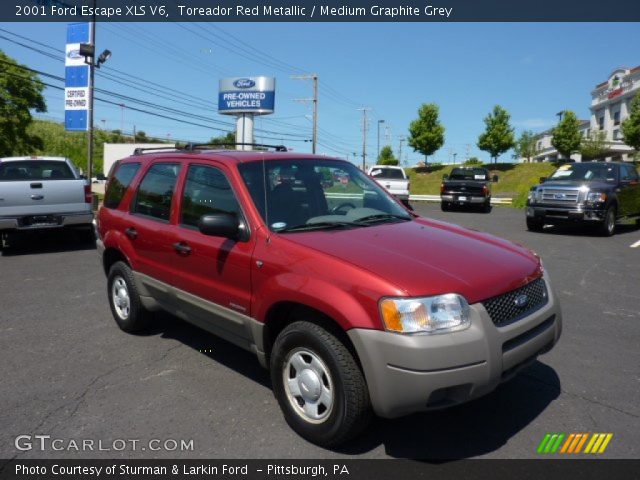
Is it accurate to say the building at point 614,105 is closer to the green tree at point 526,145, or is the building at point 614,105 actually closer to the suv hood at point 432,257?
the green tree at point 526,145

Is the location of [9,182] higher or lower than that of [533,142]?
lower

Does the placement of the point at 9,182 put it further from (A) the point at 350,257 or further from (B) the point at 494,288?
(B) the point at 494,288

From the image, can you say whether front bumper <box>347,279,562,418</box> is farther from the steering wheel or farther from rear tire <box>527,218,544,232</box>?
rear tire <box>527,218,544,232</box>

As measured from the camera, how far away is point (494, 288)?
2916 millimetres

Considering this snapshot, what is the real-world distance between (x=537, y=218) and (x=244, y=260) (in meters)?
11.6

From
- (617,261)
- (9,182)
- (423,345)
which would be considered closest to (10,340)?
(423,345)

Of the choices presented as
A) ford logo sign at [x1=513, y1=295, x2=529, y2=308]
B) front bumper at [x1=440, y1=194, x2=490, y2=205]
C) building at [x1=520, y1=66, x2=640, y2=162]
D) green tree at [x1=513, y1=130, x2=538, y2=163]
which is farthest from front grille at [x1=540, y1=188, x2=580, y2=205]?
green tree at [x1=513, y1=130, x2=538, y2=163]

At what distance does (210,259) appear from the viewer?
378 centimetres

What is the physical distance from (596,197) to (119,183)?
443 inches

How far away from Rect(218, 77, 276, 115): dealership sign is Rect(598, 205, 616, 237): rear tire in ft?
120

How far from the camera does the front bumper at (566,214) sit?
485 inches

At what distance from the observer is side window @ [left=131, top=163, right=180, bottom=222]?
446 centimetres

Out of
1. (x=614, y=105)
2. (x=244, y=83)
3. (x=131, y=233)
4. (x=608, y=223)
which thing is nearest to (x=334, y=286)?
(x=131, y=233)

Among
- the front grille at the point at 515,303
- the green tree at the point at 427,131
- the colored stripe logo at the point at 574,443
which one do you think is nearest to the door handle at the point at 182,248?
the front grille at the point at 515,303
